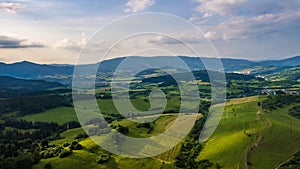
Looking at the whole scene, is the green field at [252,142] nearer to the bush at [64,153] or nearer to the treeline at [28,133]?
the bush at [64,153]

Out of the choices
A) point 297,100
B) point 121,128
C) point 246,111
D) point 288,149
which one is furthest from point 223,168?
point 297,100

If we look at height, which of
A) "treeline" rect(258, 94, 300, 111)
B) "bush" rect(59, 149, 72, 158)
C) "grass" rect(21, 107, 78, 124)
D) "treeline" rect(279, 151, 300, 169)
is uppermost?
"treeline" rect(258, 94, 300, 111)

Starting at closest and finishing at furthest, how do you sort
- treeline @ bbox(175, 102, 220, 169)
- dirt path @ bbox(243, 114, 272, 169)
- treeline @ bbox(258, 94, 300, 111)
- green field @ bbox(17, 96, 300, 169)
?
green field @ bbox(17, 96, 300, 169) → treeline @ bbox(175, 102, 220, 169) → dirt path @ bbox(243, 114, 272, 169) → treeline @ bbox(258, 94, 300, 111)

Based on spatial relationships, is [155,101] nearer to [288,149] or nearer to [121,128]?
[121,128]

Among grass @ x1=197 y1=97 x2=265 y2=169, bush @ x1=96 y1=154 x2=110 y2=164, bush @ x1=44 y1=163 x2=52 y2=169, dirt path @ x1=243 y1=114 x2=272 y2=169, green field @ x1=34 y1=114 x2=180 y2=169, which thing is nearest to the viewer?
bush @ x1=44 y1=163 x2=52 y2=169

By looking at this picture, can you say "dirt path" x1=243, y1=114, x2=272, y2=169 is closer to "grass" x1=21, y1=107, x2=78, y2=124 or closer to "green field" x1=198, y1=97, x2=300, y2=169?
"green field" x1=198, y1=97, x2=300, y2=169

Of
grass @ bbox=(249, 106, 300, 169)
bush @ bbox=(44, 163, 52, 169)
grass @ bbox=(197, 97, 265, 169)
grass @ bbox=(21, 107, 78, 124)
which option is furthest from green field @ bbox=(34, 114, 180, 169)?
grass @ bbox=(21, 107, 78, 124)

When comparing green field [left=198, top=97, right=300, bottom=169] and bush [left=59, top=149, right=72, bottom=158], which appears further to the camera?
green field [left=198, top=97, right=300, bottom=169]

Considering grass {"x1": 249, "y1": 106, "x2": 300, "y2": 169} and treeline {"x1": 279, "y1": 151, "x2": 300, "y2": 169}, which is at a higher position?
grass {"x1": 249, "y1": 106, "x2": 300, "y2": 169}

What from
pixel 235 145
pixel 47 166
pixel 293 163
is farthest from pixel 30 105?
pixel 293 163
